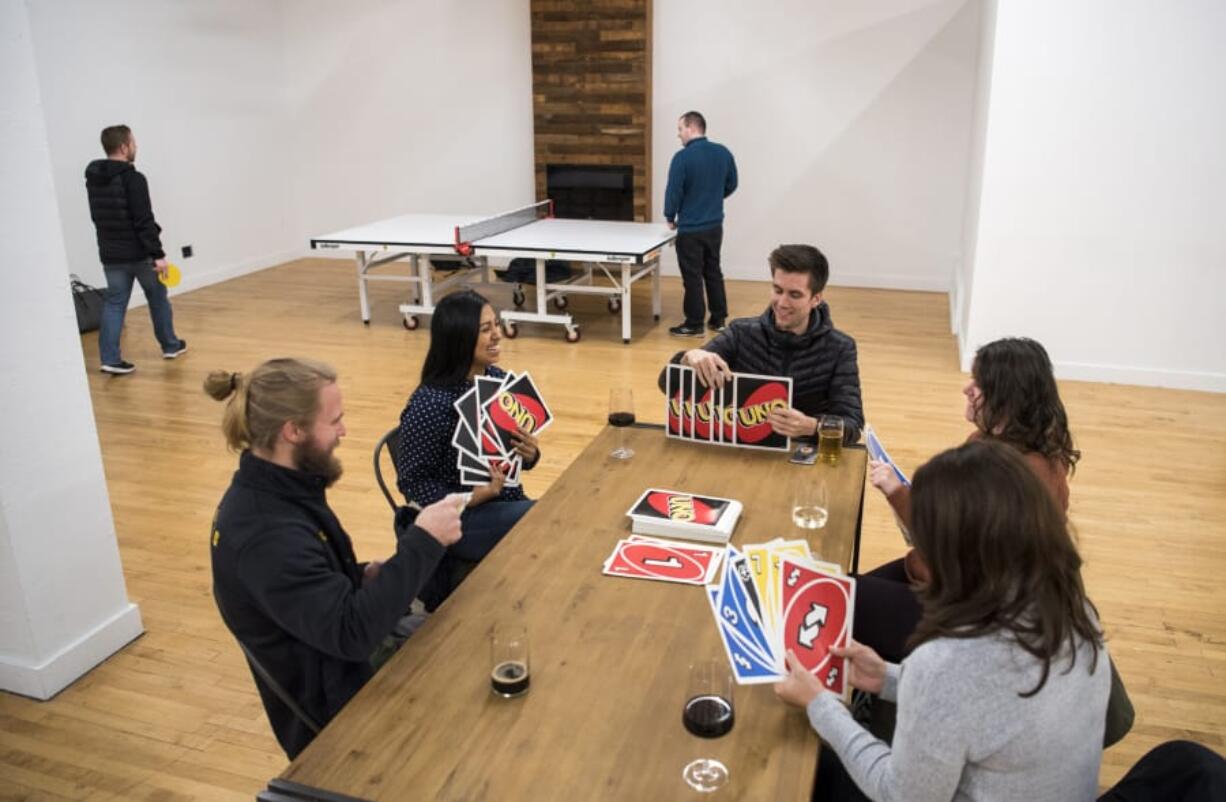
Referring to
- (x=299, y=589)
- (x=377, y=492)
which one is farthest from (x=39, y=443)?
(x=377, y=492)

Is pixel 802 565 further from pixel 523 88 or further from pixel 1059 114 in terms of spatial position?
pixel 523 88

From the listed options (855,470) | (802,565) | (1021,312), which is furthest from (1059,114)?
(802,565)

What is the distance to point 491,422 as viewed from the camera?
9.53 ft

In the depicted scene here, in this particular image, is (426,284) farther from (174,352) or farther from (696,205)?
(696,205)

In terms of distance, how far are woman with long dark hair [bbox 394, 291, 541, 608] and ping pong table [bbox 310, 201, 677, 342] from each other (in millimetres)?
4177

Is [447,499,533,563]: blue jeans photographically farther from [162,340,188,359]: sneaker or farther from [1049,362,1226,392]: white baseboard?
[162,340,188,359]: sneaker

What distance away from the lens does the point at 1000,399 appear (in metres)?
2.64

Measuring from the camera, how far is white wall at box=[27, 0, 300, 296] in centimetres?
830

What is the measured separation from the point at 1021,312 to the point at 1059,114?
1358mm

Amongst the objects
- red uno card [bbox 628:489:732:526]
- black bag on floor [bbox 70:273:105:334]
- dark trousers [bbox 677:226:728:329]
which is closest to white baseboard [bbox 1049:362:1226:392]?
dark trousers [bbox 677:226:728:329]

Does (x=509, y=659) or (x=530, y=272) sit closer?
(x=509, y=659)

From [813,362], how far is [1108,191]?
4.02m

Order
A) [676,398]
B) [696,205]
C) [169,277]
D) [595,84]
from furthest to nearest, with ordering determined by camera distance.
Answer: [595,84]
[696,205]
[169,277]
[676,398]

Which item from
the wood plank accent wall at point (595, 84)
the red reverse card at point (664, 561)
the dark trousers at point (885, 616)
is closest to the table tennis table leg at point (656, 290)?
the wood plank accent wall at point (595, 84)
